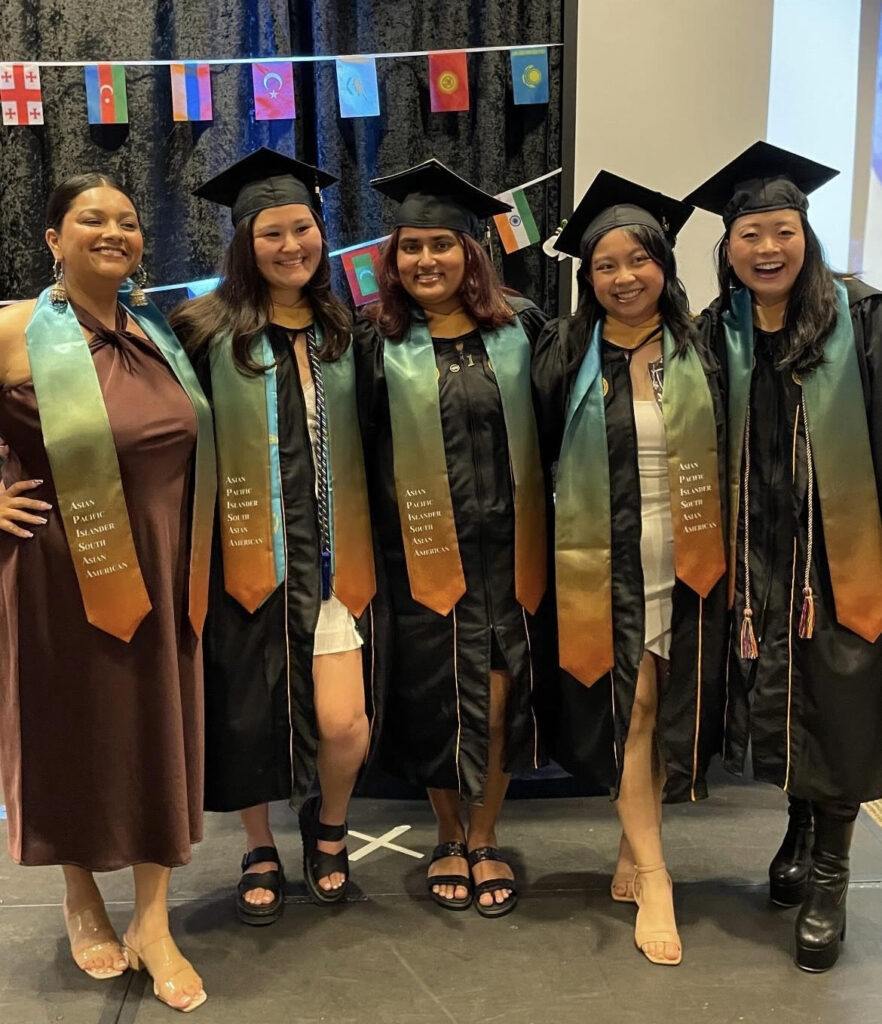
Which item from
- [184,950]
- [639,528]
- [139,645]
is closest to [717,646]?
[639,528]

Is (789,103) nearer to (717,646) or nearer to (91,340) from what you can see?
(717,646)

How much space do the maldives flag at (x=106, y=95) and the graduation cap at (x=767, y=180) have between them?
1984 mm

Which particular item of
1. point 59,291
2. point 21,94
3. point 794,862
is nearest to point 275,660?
point 59,291

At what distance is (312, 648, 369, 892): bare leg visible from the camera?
223 cm

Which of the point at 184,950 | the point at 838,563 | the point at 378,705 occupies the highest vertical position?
the point at 838,563

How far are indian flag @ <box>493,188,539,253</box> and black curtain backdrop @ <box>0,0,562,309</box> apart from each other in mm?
35

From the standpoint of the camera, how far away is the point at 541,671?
2309mm

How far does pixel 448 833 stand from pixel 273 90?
2.27 m

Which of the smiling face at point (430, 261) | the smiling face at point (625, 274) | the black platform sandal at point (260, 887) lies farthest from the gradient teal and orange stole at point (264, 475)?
the black platform sandal at point (260, 887)

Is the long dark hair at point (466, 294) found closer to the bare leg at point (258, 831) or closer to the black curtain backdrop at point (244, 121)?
the black curtain backdrop at point (244, 121)

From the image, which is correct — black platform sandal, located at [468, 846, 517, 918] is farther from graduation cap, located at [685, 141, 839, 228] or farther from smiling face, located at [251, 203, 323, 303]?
graduation cap, located at [685, 141, 839, 228]

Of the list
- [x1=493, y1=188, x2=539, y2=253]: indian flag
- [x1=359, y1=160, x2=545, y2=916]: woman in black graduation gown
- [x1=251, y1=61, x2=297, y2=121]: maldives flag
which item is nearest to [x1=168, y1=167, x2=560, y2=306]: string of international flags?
[x1=493, y1=188, x2=539, y2=253]: indian flag

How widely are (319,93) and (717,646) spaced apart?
2.13 m

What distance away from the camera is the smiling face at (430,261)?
2.13 metres
